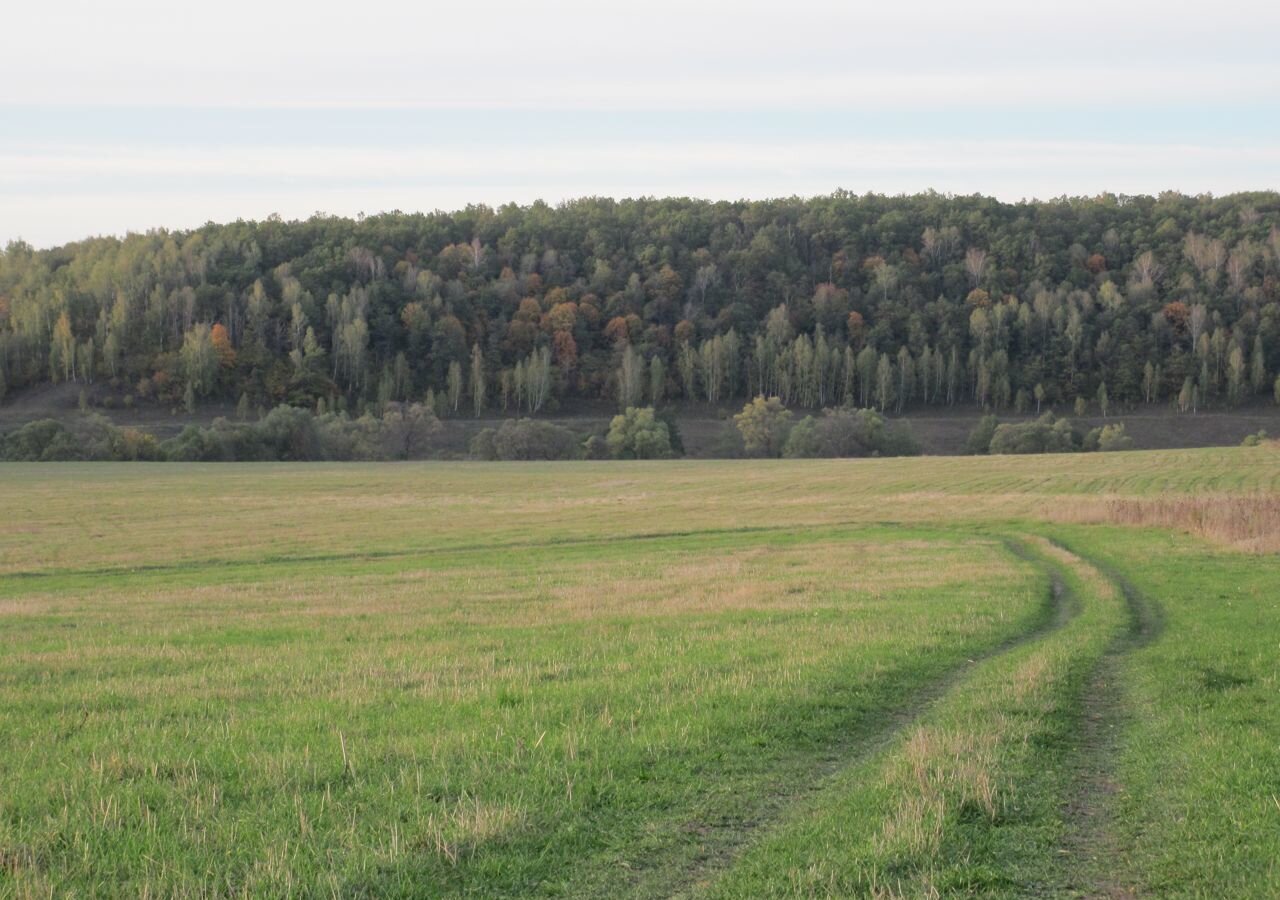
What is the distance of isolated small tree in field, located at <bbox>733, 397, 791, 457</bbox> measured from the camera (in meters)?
128

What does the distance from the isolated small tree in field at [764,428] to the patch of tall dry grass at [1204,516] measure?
7587 centimetres

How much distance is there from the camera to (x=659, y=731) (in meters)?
11.5

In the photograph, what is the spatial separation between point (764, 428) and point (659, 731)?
116969 millimetres

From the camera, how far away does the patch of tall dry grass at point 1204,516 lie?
1331 inches

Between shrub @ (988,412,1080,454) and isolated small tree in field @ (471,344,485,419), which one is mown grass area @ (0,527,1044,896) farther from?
isolated small tree in field @ (471,344,485,419)

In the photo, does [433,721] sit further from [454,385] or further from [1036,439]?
[454,385]

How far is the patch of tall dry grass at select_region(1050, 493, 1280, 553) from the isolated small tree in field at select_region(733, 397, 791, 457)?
7587cm

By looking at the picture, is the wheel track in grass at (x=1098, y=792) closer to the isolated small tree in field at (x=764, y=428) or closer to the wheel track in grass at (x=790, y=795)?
the wheel track in grass at (x=790, y=795)

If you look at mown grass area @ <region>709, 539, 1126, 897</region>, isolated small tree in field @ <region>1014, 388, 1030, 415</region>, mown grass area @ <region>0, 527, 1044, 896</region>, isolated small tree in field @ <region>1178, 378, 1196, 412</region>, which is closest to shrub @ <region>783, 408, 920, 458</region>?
isolated small tree in field @ <region>1014, 388, 1030, 415</region>

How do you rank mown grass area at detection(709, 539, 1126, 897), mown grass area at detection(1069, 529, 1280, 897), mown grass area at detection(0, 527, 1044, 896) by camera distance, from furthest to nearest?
mown grass area at detection(0, 527, 1044, 896) → mown grass area at detection(1069, 529, 1280, 897) → mown grass area at detection(709, 539, 1126, 897)

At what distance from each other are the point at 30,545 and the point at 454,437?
9698cm

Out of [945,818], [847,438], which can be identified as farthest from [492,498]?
[847,438]

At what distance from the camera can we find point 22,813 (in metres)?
8.92

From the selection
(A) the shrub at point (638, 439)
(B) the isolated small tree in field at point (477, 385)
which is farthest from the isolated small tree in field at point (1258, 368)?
(B) the isolated small tree in field at point (477, 385)
